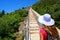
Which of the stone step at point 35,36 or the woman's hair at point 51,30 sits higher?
the stone step at point 35,36

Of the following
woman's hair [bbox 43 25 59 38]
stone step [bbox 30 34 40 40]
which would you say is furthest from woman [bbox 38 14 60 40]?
stone step [bbox 30 34 40 40]

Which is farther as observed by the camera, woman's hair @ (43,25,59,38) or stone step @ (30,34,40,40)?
stone step @ (30,34,40,40)

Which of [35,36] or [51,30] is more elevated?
[35,36]

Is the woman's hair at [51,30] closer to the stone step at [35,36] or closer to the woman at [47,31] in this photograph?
the woman at [47,31]

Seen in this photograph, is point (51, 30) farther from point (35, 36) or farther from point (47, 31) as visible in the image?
point (35, 36)

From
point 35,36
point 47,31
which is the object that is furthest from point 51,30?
point 35,36

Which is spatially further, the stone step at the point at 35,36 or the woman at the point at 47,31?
the stone step at the point at 35,36

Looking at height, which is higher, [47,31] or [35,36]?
[35,36]

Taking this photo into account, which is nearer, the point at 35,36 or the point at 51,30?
the point at 51,30

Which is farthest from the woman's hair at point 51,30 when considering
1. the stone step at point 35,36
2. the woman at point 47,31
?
the stone step at point 35,36

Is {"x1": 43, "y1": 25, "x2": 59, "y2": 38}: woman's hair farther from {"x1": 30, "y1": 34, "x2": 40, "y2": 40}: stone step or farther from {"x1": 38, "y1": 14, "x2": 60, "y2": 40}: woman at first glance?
{"x1": 30, "y1": 34, "x2": 40, "y2": 40}: stone step

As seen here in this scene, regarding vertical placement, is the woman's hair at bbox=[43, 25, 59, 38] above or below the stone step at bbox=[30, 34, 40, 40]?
below

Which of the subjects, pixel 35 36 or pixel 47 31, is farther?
pixel 35 36

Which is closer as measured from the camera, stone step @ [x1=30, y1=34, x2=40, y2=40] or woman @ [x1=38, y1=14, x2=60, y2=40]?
woman @ [x1=38, y1=14, x2=60, y2=40]
